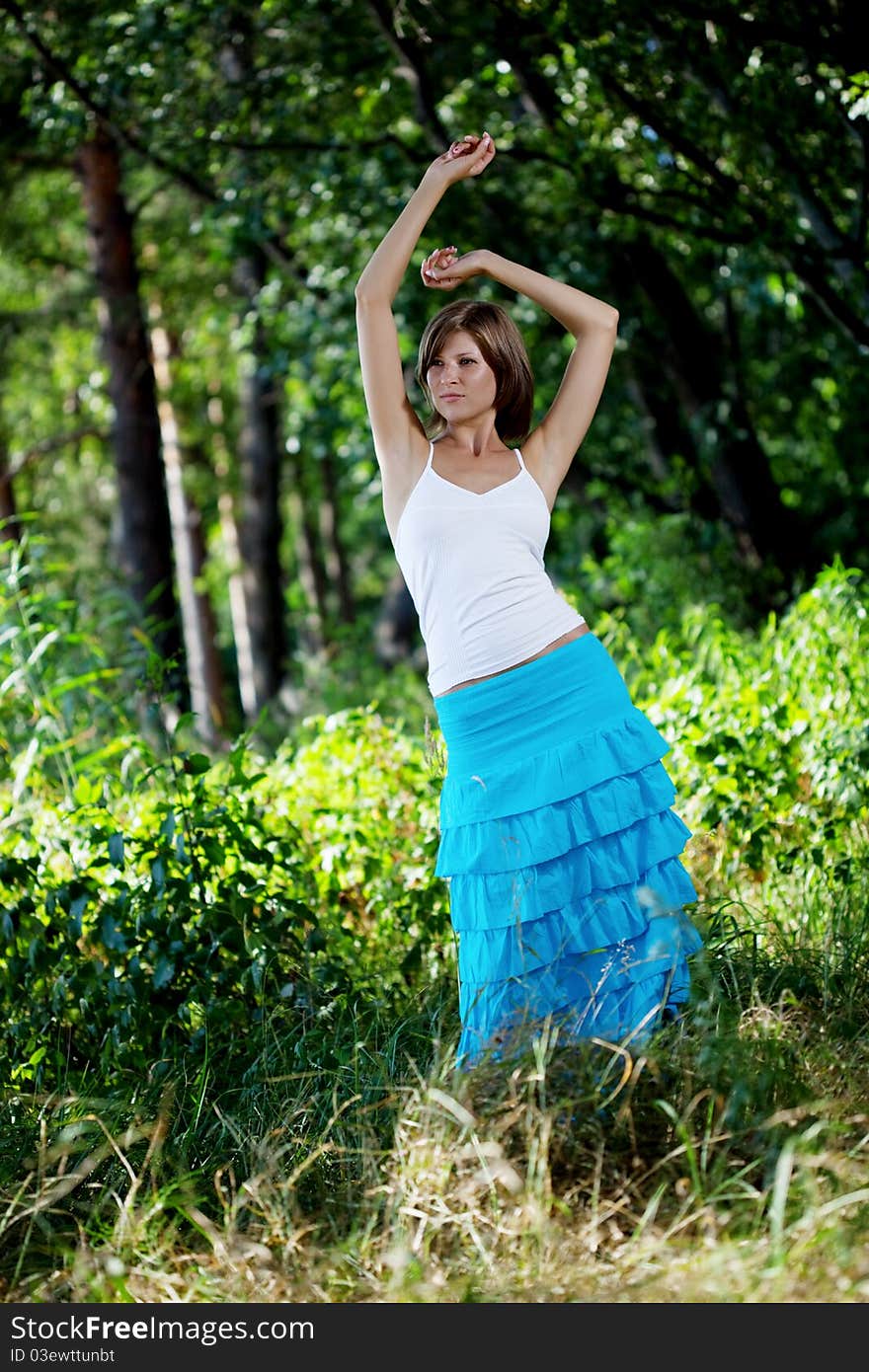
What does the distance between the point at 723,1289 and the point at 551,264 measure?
6.46m

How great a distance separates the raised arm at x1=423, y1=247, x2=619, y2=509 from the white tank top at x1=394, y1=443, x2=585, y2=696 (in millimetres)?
181

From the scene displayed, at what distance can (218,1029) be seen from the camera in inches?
136

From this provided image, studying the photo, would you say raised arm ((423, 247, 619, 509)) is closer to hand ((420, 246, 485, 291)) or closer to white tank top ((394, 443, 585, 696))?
hand ((420, 246, 485, 291))

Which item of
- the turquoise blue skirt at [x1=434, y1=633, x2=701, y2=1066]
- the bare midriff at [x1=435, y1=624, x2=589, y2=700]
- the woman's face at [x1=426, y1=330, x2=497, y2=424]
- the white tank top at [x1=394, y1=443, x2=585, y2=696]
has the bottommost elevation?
the turquoise blue skirt at [x1=434, y1=633, x2=701, y2=1066]

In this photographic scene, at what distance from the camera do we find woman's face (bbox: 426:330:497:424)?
297 centimetres

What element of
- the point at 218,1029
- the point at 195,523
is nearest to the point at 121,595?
the point at 218,1029

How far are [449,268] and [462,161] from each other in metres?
0.25

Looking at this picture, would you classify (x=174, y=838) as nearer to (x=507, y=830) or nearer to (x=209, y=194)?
(x=507, y=830)

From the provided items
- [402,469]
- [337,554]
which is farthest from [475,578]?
[337,554]

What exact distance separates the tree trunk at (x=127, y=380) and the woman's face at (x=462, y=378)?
6414 mm

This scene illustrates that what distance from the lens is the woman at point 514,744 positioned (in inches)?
110

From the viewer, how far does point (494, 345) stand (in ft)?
9.77

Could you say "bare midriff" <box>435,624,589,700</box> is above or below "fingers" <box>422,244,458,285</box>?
below

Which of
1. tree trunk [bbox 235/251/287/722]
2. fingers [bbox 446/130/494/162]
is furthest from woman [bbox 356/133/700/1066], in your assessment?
tree trunk [bbox 235/251/287/722]
